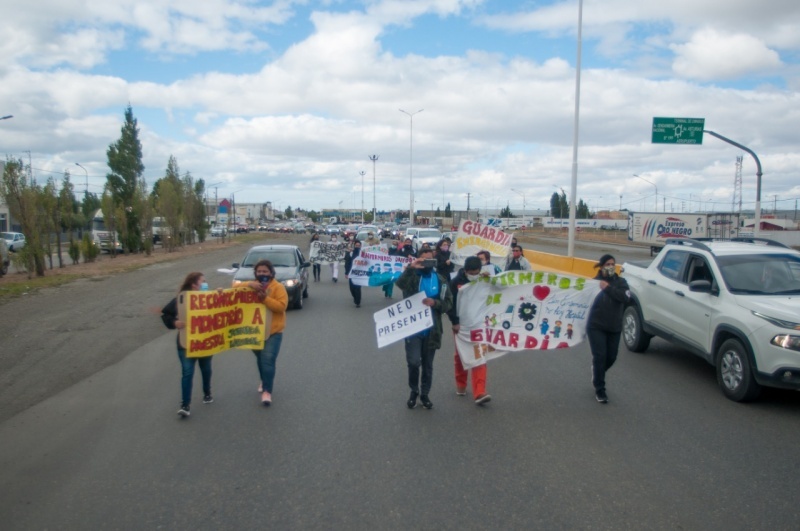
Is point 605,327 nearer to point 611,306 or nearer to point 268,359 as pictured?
point 611,306

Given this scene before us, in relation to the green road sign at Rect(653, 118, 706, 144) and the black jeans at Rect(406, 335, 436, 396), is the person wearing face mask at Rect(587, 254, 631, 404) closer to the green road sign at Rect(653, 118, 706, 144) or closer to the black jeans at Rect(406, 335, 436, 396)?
the black jeans at Rect(406, 335, 436, 396)

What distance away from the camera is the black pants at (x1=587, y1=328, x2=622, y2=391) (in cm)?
793

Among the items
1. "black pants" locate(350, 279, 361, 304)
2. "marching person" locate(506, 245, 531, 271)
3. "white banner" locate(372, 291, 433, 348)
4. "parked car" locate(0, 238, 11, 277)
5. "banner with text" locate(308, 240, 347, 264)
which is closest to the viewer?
"white banner" locate(372, 291, 433, 348)

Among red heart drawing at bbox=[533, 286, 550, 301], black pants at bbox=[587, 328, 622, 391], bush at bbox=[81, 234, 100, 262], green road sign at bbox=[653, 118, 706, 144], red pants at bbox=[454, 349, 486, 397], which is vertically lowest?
bush at bbox=[81, 234, 100, 262]

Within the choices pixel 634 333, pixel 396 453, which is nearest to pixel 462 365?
pixel 396 453

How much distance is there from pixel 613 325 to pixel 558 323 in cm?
84

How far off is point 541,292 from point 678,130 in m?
20.8

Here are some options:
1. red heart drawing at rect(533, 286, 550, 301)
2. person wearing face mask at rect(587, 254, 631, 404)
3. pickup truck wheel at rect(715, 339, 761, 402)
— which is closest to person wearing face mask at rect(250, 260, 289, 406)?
red heart drawing at rect(533, 286, 550, 301)

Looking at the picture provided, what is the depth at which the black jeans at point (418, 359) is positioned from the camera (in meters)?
7.57

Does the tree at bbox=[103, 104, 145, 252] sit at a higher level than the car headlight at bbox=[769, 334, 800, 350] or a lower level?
higher

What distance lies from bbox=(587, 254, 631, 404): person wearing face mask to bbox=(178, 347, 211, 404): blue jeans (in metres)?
4.48

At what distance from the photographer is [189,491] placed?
5.28m

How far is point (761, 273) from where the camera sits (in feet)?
29.4

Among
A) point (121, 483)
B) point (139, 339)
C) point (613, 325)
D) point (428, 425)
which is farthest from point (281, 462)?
point (139, 339)
